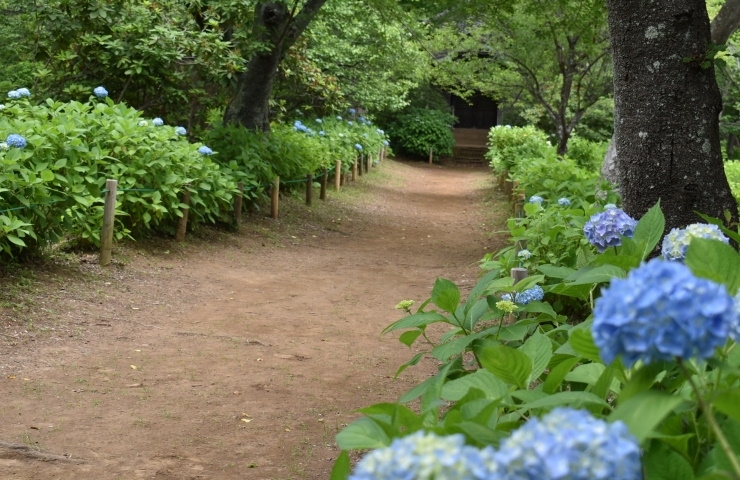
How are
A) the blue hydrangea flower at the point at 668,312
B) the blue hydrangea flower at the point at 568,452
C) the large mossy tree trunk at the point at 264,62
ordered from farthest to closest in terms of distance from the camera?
the large mossy tree trunk at the point at 264,62 → the blue hydrangea flower at the point at 668,312 → the blue hydrangea flower at the point at 568,452

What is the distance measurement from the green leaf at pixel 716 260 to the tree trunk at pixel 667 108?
2786 mm

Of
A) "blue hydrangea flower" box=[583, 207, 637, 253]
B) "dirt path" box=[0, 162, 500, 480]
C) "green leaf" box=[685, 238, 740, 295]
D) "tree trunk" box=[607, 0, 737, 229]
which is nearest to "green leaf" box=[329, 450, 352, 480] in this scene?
"green leaf" box=[685, 238, 740, 295]

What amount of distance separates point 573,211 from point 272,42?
25.9ft

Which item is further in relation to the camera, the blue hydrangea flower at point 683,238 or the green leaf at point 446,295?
the green leaf at point 446,295

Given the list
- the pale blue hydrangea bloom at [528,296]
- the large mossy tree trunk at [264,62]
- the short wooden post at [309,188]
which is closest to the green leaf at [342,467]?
the pale blue hydrangea bloom at [528,296]

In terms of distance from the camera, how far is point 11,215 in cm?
676

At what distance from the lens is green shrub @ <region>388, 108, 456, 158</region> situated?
29672mm

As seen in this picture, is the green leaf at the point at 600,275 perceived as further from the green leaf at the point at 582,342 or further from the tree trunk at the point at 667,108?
the tree trunk at the point at 667,108

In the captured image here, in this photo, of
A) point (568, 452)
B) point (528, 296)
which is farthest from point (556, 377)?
point (528, 296)

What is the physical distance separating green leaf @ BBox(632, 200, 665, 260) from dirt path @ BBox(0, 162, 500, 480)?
2.16 metres

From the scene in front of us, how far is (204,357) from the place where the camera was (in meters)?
5.91

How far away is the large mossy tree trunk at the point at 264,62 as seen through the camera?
1286 centimetres

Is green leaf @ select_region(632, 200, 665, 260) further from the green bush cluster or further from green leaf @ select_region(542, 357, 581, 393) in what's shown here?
the green bush cluster

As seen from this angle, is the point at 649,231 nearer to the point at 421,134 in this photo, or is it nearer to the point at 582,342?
the point at 582,342
